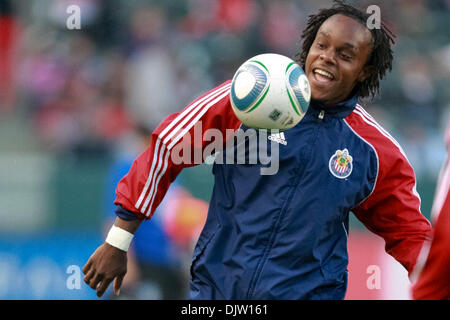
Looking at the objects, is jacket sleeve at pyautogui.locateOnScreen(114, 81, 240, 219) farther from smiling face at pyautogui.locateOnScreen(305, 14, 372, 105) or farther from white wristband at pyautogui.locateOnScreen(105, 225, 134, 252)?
smiling face at pyautogui.locateOnScreen(305, 14, 372, 105)

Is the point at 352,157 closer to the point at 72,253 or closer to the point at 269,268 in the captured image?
the point at 269,268

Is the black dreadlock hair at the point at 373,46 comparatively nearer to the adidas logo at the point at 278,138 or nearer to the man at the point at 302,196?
the man at the point at 302,196

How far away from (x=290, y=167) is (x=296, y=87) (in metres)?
0.44

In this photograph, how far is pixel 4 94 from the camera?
1007 centimetres

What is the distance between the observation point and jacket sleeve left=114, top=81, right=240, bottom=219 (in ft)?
12.9

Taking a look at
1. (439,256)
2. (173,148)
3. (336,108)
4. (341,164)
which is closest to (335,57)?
(336,108)

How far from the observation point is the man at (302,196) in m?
3.79

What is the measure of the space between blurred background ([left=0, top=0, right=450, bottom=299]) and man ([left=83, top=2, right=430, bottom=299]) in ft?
11.7

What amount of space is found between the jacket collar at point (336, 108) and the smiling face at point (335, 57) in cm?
3

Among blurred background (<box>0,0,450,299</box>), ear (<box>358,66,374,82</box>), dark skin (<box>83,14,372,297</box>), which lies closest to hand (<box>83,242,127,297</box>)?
dark skin (<box>83,14,372,297</box>)

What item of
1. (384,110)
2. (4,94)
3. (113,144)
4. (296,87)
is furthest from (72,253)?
(296,87)

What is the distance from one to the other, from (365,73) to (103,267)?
5.99 ft

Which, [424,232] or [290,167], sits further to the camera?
[424,232]

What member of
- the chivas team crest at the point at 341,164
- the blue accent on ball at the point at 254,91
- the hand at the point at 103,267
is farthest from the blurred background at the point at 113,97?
the blue accent on ball at the point at 254,91
